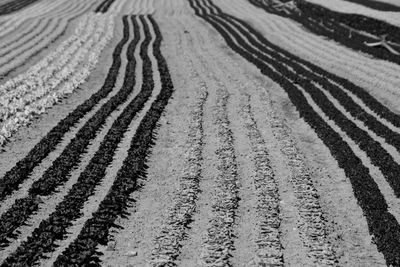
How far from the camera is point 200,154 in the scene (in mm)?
19234

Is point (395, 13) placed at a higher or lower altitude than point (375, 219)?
higher

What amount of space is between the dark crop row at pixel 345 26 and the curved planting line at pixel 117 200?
2149 centimetres

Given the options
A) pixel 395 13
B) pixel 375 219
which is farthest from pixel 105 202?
pixel 395 13

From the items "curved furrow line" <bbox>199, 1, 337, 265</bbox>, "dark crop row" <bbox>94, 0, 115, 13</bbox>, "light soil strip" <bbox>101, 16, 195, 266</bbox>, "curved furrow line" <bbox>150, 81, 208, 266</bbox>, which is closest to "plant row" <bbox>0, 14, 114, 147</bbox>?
"light soil strip" <bbox>101, 16, 195, 266</bbox>

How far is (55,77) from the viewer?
3023 cm

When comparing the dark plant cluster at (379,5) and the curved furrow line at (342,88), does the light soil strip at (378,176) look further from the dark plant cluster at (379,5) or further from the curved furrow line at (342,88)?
the dark plant cluster at (379,5)

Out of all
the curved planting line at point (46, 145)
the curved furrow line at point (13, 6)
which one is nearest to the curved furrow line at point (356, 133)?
the curved planting line at point (46, 145)

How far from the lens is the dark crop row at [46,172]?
1432 cm

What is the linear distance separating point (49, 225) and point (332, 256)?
26.0 ft

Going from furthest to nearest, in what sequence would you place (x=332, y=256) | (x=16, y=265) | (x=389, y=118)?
(x=389, y=118)
(x=332, y=256)
(x=16, y=265)

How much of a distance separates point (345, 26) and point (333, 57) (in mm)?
15102

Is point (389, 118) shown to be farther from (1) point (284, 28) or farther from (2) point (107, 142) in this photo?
(1) point (284, 28)

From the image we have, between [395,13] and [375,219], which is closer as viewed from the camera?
[375,219]

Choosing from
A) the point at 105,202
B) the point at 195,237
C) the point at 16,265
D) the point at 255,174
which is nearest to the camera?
the point at 16,265
